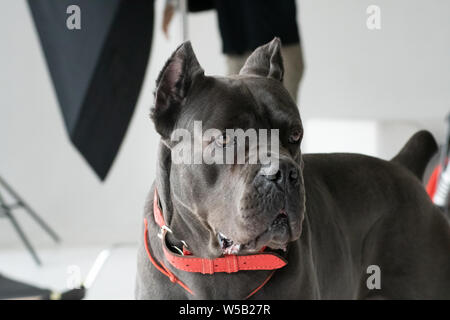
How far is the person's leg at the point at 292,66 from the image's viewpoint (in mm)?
1553

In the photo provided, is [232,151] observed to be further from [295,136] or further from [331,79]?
[331,79]

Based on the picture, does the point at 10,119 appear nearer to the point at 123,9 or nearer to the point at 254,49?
the point at 123,9

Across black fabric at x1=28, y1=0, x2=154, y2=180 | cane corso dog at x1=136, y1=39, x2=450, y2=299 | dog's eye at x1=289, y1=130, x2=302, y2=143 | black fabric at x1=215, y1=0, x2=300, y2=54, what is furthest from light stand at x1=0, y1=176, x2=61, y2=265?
dog's eye at x1=289, y1=130, x2=302, y2=143

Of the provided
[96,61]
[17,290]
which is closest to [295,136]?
[96,61]

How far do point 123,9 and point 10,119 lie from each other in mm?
1976

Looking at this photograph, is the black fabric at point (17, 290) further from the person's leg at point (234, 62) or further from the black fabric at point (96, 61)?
the person's leg at point (234, 62)

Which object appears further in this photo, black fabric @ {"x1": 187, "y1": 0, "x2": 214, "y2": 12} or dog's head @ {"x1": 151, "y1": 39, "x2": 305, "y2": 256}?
black fabric @ {"x1": 187, "y1": 0, "x2": 214, "y2": 12}

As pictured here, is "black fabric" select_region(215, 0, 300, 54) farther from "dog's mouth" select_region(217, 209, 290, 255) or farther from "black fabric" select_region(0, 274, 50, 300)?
"black fabric" select_region(0, 274, 50, 300)

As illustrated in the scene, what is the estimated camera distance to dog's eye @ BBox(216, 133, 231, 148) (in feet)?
4.33

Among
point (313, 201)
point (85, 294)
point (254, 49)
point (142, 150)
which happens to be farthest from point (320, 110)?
point (142, 150)

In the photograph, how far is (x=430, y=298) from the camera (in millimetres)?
1836

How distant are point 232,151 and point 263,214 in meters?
0.16

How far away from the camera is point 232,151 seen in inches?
51.8

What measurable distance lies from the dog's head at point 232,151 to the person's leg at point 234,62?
127 mm
